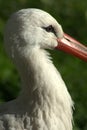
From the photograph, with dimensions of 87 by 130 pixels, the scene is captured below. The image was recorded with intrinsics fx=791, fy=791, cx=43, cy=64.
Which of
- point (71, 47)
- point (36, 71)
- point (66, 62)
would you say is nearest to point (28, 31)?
point (36, 71)

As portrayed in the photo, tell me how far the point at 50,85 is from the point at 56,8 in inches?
164

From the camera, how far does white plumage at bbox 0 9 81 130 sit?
4641 millimetres

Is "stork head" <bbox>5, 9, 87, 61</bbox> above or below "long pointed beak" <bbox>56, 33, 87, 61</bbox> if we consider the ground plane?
above

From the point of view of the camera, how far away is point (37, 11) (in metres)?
4.68

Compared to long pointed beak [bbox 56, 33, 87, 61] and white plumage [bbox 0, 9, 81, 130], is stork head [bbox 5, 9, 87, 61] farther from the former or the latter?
long pointed beak [bbox 56, 33, 87, 61]

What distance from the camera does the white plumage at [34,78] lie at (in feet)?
15.2

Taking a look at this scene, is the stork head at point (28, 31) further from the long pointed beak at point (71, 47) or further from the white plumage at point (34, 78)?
the long pointed beak at point (71, 47)

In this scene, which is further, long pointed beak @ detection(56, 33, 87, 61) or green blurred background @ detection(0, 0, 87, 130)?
green blurred background @ detection(0, 0, 87, 130)

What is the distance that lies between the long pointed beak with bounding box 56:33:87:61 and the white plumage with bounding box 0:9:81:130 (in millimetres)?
107

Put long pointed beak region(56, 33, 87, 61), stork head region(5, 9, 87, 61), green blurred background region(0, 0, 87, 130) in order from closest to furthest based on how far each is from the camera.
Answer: stork head region(5, 9, 87, 61) → long pointed beak region(56, 33, 87, 61) → green blurred background region(0, 0, 87, 130)

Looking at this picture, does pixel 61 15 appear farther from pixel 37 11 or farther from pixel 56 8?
pixel 37 11

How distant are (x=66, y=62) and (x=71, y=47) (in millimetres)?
2767

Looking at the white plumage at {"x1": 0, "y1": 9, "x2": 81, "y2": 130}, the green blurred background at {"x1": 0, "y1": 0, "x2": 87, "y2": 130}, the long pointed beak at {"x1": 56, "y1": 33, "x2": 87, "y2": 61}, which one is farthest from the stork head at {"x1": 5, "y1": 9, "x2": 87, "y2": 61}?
the green blurred background at {"x1": 0, "y1": 0, "x2": 87, "y2": 130}

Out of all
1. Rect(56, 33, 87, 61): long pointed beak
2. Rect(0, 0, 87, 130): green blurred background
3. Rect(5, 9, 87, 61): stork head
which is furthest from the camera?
Rect(0, 0, 87, 130): green blurred background
